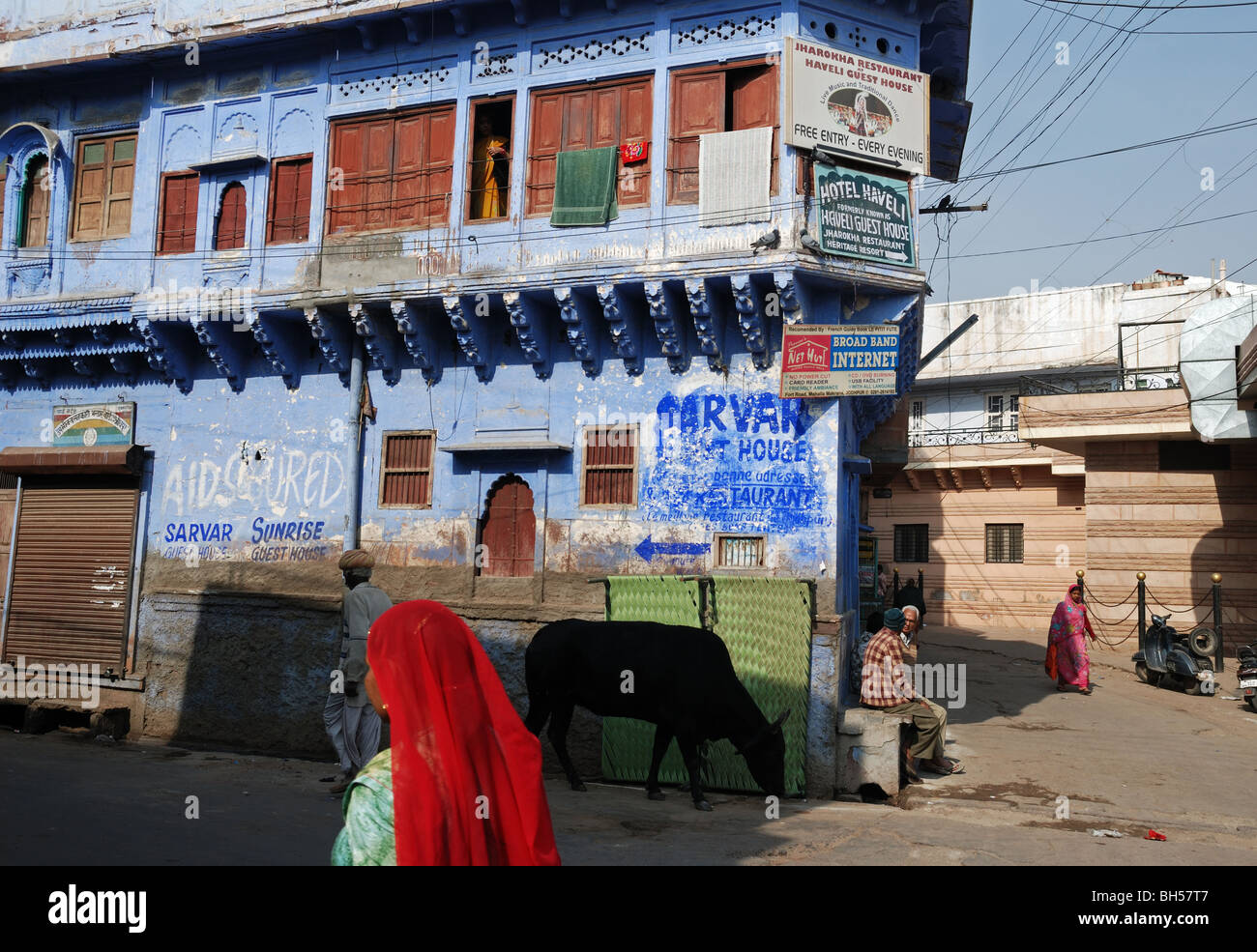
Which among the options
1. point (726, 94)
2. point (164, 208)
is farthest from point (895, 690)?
point (164, 208)

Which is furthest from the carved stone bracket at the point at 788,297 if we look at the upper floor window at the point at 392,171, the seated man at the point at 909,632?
the upper floor window at the point at 392,171

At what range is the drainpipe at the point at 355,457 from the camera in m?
13.6

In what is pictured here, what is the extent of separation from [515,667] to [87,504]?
748 centimetres

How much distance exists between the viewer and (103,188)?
15508mm

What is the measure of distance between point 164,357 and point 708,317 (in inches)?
309

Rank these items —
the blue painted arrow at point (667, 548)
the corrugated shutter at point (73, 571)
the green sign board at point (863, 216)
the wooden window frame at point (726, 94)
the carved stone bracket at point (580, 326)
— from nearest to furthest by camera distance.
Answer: the green sign board at point (863, 216) < the wooden window frame at point (726, 94) < the blue painted arrow at point (667, 548) < the carved stone bracket at point (580, 326) < the corrugated shutter at point (73, 571)

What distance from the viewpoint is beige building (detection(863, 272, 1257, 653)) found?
22328 millimetres

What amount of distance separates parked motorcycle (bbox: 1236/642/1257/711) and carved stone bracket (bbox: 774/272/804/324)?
361 inches

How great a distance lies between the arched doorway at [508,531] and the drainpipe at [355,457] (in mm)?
1766

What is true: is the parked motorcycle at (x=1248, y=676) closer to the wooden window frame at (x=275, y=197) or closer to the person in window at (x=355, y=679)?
the person in window at (x=355, y=679)

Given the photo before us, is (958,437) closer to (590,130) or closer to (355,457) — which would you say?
(590,130)

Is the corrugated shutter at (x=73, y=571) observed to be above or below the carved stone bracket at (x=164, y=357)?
below
